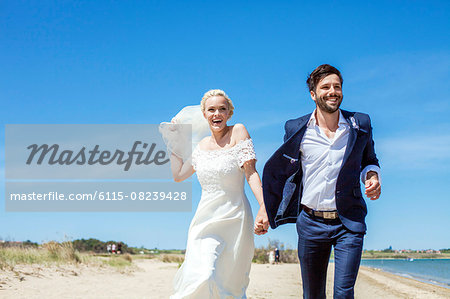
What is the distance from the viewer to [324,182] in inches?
179

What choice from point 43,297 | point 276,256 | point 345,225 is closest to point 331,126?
point 345,225

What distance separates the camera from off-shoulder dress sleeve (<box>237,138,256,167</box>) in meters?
5.76

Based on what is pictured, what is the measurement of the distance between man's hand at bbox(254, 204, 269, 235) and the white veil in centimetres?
152

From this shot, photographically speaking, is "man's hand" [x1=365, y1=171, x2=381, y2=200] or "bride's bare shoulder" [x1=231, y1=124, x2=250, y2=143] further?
"bride's bare shoulder" [x1=231, y1=124, x2=250, y2=143]

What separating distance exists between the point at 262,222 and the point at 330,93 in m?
1.50

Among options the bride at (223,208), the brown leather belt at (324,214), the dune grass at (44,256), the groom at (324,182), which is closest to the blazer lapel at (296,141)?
the groom at (324,182)

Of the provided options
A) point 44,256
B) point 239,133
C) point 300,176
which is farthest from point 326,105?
point 44,256

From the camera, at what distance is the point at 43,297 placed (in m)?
9.72

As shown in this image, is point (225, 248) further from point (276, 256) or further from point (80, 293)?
point (276, 256)

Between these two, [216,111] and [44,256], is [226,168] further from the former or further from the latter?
[44,256]

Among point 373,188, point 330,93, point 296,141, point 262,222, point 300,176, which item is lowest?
point 262,222

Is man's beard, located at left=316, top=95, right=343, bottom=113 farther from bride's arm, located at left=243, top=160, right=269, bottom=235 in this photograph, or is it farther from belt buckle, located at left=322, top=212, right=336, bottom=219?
bride's arm, located at left=243, top=160, right=269, bottom=235

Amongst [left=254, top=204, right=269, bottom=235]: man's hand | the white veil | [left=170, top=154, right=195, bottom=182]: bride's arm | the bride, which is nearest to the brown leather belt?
[left=254, top=204, right=269, bottom=235]: man's hand

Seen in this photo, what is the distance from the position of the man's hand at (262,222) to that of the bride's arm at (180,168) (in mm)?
1296
